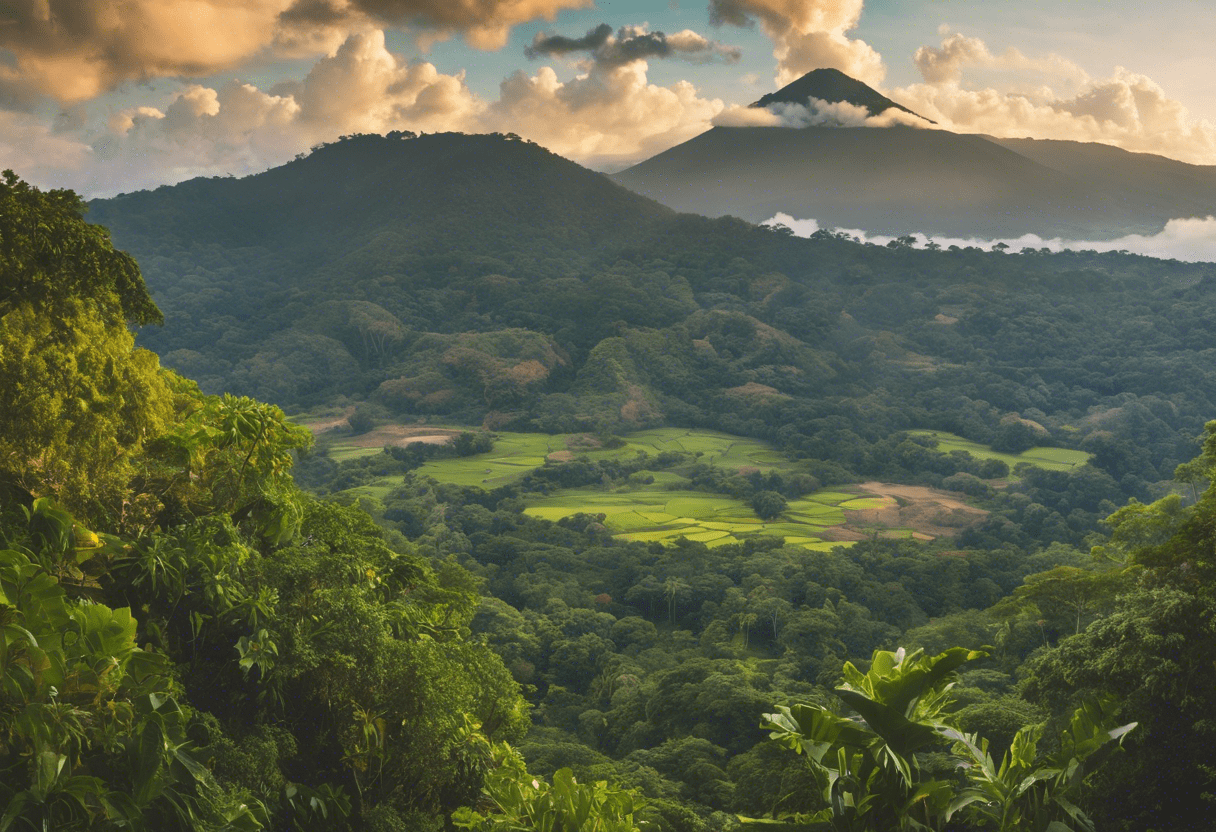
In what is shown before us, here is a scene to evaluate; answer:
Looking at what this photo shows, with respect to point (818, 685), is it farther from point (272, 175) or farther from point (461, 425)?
point (272, 175)

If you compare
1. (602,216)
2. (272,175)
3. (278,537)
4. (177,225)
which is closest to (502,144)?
(602,216)

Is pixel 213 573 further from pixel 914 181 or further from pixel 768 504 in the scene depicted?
pixel 914 181

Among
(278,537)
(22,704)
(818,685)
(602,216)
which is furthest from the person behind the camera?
(602,216)

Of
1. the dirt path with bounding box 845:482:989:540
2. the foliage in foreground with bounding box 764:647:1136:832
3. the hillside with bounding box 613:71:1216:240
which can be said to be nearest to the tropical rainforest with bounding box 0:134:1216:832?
the foliage in foreground with bounding box 764:647:1136:832

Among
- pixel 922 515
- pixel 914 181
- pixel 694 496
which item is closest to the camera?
pixel 922 515

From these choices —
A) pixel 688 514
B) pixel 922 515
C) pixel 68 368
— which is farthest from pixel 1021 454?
pixel 68 368

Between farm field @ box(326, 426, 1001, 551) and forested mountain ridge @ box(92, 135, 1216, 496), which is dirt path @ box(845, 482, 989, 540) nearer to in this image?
farm field @ box(326, 426, 1001, 551)
